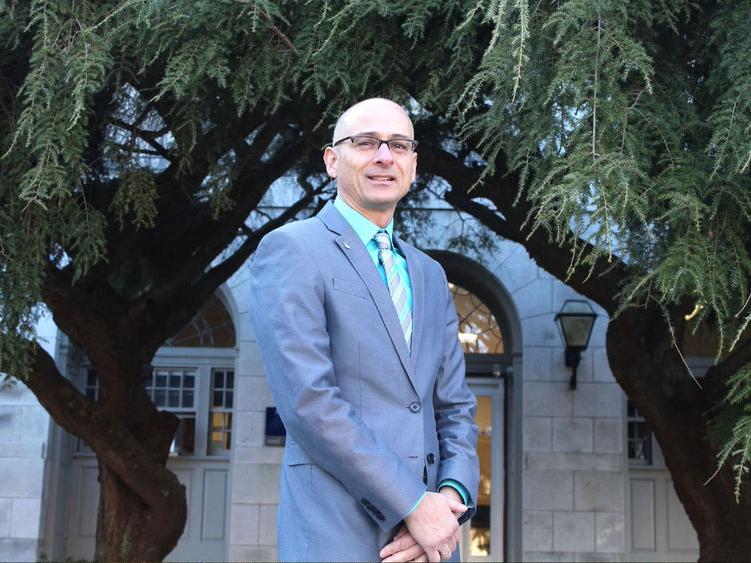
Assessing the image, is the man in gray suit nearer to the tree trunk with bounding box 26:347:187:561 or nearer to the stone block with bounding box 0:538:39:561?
the tree trunk with bounding box 26:347:187:561

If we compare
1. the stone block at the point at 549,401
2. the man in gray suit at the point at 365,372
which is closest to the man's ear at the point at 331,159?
the man in gray suit at the point at 365,372

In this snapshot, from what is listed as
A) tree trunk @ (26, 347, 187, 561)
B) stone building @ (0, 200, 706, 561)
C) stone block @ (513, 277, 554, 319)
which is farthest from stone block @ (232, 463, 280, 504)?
stone block @ (513, 277, 554, 319)

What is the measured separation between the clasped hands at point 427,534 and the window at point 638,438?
973cm

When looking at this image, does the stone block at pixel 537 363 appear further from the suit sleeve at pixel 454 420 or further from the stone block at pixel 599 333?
the suit sleeve at pixel 454 420

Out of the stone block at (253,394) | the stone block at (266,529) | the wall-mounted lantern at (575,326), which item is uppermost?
the wall-mounted lantern at (575,326)

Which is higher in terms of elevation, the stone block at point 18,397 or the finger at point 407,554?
the stone block at point 18,397

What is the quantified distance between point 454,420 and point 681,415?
483 cm

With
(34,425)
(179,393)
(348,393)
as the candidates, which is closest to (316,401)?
(348,393)

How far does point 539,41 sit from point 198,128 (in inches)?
100

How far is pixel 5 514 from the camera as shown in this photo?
11383mm

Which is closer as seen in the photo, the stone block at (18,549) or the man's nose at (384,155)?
the man's nose at (384,155)

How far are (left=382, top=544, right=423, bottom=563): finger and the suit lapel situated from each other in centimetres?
46

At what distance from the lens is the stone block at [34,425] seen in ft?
37.6

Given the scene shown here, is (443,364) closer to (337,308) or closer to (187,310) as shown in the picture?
(337,308)
